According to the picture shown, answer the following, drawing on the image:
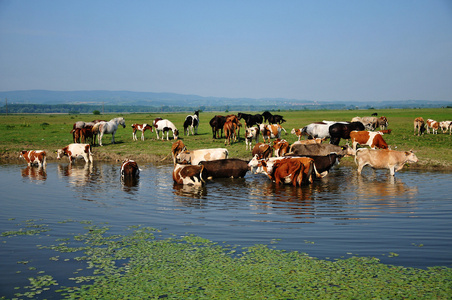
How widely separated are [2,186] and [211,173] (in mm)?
7930

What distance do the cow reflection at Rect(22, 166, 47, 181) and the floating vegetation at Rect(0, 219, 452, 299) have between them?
10828 mm

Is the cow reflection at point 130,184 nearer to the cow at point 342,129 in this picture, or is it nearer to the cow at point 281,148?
the cow at point 281,148

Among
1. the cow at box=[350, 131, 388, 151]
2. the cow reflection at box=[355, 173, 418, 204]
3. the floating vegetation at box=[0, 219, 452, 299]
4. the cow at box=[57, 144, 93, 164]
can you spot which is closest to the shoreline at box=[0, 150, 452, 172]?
the cow at box=[350, 131, 388, 151]

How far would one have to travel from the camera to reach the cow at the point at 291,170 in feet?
51.6

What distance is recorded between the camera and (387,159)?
17672mm

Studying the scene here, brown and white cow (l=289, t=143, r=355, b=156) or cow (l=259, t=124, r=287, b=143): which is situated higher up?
cow (l=259, t=124, r=287, b=143)

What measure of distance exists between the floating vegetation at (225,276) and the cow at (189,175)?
285 inches

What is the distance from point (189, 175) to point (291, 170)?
373cm

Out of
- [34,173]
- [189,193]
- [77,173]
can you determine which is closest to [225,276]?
[189,193]

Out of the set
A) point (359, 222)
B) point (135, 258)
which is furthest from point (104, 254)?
point (359, 222)

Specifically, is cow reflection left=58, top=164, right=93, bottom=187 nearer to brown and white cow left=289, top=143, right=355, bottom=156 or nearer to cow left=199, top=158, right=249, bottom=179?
cow left=199, top=158, right=249, bottom=179

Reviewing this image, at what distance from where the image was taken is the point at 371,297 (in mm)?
6328

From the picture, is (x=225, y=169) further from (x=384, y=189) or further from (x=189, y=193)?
(x=384, y=189)

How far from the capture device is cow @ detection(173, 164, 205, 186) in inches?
627
